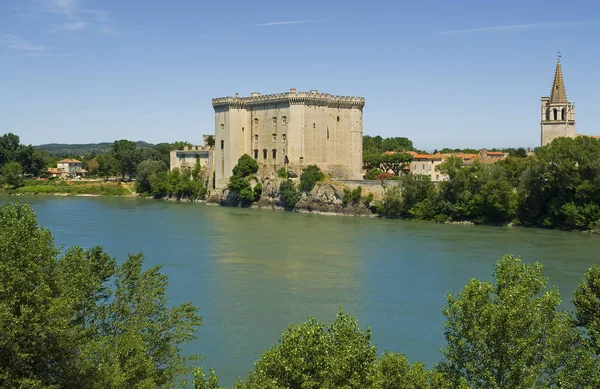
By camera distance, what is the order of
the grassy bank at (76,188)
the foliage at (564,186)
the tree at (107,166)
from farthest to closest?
1. the tree at (107,166)
2. the grassy bank at (76,188)
3. the foliage at (564,186)

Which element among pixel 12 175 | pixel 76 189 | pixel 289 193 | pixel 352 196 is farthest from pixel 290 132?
pixel 12 175

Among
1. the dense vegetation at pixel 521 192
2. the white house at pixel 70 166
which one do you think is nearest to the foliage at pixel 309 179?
the dense vegetation at pixel 521 192

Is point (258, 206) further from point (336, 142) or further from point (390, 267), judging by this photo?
point (390, 267)

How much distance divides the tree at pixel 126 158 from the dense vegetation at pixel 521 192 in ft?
116

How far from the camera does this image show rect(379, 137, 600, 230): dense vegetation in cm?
3672

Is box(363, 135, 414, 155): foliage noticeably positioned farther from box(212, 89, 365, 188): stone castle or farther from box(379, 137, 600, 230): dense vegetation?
box(379, 137, 600, 230): dense vegetation

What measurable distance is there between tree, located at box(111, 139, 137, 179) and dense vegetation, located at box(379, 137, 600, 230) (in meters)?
35.3

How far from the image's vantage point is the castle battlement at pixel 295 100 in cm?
5288

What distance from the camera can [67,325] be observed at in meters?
10.4

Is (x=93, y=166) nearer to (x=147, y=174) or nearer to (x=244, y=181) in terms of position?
(x=147, y=174)

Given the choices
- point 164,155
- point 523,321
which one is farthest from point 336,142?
point 523,321

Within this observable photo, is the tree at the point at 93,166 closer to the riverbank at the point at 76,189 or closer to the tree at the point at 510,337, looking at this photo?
the riverbank at the point at 76,189

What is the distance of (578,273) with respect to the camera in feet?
80.4

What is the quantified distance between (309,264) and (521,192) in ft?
55.2
